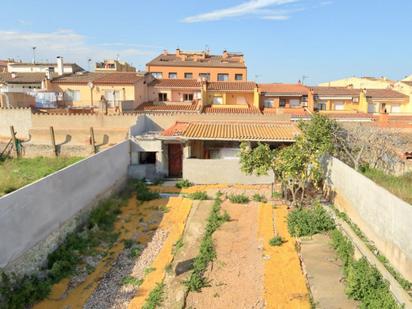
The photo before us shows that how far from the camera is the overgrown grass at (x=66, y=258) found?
8953mm

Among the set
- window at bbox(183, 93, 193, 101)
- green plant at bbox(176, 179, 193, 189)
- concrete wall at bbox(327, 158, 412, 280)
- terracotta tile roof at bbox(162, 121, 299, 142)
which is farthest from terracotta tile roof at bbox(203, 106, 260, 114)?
concrete wall at bbox(327, 158, 412, 280)

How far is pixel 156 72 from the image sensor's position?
49.5 meters

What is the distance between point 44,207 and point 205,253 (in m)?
4.96

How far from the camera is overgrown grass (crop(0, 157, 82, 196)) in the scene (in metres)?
14.8

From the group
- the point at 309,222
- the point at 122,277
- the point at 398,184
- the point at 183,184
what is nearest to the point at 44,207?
the point at 122,277

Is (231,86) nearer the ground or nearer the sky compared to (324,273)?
nearer the sky

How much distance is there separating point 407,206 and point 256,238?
5247mm

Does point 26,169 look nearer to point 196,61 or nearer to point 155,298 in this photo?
point 155,298

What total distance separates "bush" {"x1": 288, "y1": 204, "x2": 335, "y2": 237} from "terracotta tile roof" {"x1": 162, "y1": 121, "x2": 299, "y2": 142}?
5758 mm

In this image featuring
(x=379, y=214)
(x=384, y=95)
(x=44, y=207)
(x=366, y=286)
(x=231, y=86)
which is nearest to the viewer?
(x=366, y=286)

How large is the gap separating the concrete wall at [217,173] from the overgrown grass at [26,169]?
258 inches

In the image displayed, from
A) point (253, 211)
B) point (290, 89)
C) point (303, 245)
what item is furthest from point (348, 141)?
point (290, 89)

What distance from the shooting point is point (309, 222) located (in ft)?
44.0

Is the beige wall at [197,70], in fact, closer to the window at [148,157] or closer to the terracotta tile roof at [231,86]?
the terracotta tile roof at [231,86]
